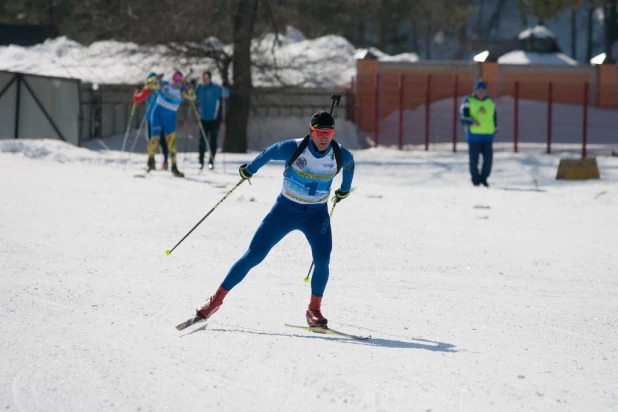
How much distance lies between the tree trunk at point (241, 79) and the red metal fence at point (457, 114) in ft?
12.3

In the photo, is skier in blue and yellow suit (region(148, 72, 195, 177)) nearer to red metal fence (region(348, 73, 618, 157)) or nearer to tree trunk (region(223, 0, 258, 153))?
tree trunk (region(223, 0, 258, 153))

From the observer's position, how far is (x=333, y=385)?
19.5 feet

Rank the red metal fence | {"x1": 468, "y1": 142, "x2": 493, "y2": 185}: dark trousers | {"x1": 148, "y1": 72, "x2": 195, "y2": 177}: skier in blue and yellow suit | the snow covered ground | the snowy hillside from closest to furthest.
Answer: the snow covered ground
{"x1": 148, "y1": 72, "x2": 195, "y2": 177}: skier in blue and yellow suit
{"x1": 468, "y1": 142, "x2": 493, "y2": 185}: dark trousers
the snowy hillside
the red metal fence

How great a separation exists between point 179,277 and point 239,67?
63.8 ft

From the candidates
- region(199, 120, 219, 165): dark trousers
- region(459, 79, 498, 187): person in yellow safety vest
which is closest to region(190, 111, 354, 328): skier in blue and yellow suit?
region(459, 79, 498, 187): person in yellow safety vest

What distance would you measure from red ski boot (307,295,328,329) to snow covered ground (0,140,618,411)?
7.0 inches

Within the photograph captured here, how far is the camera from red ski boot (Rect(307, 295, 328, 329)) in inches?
299

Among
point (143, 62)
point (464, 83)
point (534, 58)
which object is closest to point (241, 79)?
point (143, 62)

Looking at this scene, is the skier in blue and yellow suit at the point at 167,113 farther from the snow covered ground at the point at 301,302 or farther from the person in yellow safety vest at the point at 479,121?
the person in yellow safety vest at the point at 479,121

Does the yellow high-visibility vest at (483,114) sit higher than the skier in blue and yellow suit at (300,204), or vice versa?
the yellow high-visibility vest at (483,114)

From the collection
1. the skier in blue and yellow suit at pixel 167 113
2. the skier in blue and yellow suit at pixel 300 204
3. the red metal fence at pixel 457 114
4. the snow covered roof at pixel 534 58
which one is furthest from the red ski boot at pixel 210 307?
the snow covered roof at pixel 534 58

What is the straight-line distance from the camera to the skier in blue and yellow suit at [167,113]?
17531 millimetres

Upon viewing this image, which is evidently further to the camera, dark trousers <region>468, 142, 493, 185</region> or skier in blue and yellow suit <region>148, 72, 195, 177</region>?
dark trousers <region>468, 142, 493, 185</region>

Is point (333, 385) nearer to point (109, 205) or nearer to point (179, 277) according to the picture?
point (179, 277)
